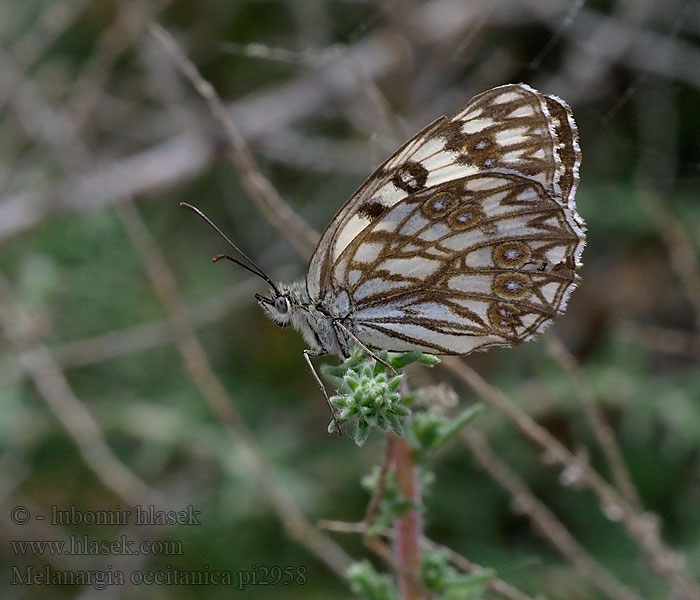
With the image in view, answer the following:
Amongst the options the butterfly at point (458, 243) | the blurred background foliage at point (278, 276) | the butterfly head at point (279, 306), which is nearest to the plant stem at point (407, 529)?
the butterfly at point (458, 243)

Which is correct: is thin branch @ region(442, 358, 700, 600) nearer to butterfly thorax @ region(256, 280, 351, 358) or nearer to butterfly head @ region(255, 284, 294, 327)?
butterfly thorax @ region(256, 280, 351, 358)

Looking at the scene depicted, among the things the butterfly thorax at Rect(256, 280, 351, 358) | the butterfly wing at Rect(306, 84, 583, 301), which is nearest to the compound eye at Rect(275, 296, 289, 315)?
the butterfly thorax at Rect(256, 280, 351, 358)

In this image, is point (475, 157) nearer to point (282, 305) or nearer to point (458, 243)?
point (458, 243)

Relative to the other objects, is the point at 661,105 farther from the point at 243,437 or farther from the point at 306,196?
the point at 243,437

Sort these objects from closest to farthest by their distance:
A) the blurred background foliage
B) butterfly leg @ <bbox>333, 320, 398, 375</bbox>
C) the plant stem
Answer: butterfly leg @ <bbox>333, 320, 398, 375</bbox> < the plant stem < the blurred background foliage

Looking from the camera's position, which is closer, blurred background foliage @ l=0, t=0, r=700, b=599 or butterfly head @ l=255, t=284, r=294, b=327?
butterfly head @ l=255, t=284, r=294, b=327

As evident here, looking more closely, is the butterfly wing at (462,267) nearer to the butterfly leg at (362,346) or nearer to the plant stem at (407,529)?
the butterfly leg at (362,346)

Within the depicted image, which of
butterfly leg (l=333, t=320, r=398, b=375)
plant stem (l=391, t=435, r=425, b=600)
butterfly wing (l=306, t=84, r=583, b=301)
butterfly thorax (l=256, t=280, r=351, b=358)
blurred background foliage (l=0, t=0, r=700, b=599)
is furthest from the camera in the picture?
blurred background foliage (l=0, t=0, r=700, b=599)
